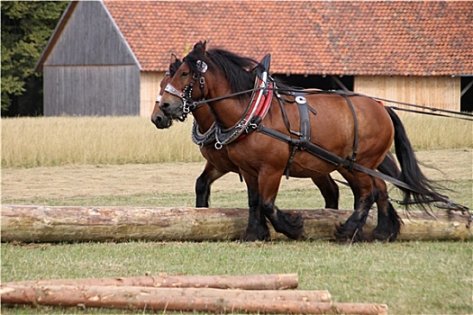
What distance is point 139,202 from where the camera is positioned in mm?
15852

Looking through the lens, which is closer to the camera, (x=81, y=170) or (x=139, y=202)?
(x=139, y=202)

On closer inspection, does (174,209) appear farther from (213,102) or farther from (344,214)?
(344,214)

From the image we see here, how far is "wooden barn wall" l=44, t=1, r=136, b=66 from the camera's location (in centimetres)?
3781

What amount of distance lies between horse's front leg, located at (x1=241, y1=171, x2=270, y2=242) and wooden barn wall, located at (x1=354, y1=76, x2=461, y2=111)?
82.8 feet

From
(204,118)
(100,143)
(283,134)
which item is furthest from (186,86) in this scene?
(100,143)

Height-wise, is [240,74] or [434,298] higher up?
[240,74]

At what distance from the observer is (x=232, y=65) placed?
10570 mm

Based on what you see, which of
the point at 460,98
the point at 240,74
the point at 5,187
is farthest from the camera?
the point at 460,98

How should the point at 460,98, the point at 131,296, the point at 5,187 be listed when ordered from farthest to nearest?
the point at 460,98
the point at 5,187
the point at 131,296

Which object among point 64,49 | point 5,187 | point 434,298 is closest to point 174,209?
point 434,298

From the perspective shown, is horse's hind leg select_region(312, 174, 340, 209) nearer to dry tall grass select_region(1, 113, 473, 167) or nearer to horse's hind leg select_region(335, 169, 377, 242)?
horse's hind leg select_region(335, 169, 377, 242)

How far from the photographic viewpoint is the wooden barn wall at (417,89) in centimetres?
3506

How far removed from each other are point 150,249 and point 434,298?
10.3 ft

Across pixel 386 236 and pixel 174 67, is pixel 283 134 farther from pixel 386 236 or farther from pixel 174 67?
pixel 386 236
